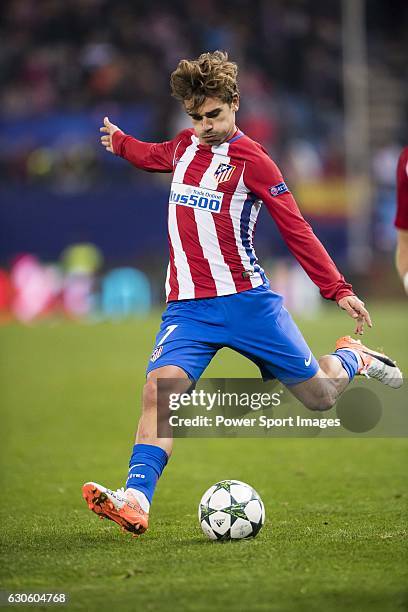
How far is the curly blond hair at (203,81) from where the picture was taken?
16.6ft

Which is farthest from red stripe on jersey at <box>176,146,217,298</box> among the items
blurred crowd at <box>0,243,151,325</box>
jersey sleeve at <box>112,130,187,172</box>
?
blurred crowd at <box>0,243,151,325</box>

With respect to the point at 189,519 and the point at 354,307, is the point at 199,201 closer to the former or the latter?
the point at 354,307

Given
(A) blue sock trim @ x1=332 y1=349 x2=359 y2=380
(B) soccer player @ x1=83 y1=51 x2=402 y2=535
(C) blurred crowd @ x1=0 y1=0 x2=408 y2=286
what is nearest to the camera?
(B) soccer player @ x1=83 y1=51 x2=402 y2=535

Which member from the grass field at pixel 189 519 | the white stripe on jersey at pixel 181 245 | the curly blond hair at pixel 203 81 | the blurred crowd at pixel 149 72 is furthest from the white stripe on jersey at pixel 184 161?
the blurred crowd at pixel 149 72

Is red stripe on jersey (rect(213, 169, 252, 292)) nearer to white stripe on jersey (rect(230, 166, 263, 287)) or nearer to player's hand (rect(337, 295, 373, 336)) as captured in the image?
white stripe on jersey (rect(230, 166, 263, 287))

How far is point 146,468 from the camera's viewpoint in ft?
16.4

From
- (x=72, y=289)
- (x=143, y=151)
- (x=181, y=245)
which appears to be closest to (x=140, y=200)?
(x=72, y=289)

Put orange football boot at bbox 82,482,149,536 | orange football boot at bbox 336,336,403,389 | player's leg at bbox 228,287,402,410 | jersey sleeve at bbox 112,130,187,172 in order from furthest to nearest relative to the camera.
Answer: orange football boot at bbox 336,336,403,389 → jersey sleeve at bbox 112,130,187,172 → player's leg at bbox 228,287,402,410 → orange football boot at bbox 82,482,149,536

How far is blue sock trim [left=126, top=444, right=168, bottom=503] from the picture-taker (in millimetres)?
4977

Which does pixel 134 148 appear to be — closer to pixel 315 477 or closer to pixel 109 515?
pixel 109 515

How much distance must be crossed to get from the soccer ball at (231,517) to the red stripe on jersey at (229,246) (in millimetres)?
1000

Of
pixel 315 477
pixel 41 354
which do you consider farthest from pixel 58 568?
pixel 41 354

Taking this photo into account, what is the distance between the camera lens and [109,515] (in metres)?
4.83

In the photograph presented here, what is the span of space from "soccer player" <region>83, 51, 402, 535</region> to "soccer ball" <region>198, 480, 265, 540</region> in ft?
1.02
